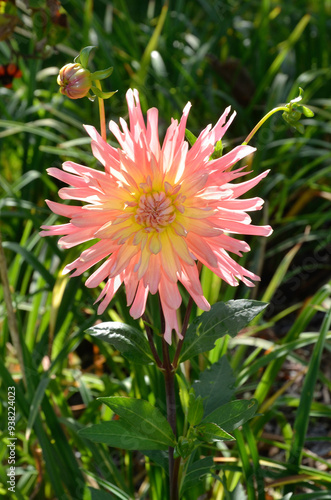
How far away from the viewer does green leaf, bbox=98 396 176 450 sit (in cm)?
64

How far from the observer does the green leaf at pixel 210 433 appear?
0.62 metres

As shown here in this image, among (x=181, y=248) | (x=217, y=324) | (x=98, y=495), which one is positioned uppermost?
(x=181, y=248)

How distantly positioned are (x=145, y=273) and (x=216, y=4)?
192 cm

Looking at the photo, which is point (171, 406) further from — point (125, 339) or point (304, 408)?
point (304, 408)

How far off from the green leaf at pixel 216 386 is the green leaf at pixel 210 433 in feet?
0.29

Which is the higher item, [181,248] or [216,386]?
[181,248]

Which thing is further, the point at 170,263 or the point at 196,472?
the point at 196,472

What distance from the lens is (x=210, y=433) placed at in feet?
2.11

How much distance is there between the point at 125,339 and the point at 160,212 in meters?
0.17

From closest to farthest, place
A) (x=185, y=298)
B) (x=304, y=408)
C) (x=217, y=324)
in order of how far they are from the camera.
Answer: (x=217, y=324), (x=304, y=408), (x=185, y=298)

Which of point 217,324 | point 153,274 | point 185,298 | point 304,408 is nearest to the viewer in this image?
point 153,274

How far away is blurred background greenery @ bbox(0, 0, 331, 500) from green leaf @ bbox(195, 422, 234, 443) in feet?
0.44

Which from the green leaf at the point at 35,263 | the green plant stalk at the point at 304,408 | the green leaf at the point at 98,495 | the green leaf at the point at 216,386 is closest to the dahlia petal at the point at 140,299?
the green leaf at the point at 216,386

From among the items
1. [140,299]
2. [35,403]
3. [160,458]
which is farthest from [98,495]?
[140,299]
